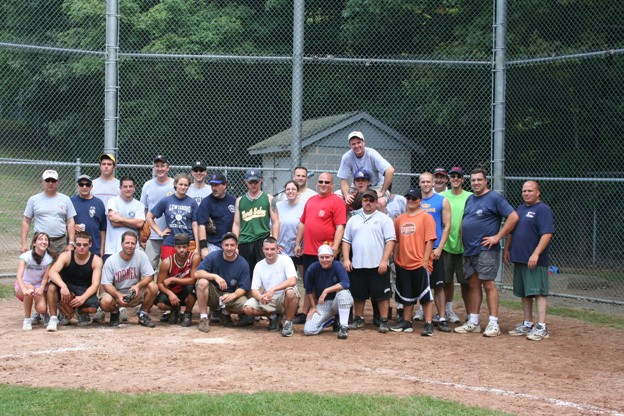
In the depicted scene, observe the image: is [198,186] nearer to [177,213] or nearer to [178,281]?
[177,213]

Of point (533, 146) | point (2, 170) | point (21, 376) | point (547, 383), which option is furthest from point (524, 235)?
point (2, 170)

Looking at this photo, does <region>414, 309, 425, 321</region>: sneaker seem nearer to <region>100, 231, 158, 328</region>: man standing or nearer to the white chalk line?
the white chalk line

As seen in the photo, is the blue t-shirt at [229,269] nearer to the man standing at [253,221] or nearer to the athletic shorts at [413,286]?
the man standing at [253,221]

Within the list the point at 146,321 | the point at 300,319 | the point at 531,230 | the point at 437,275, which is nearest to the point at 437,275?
the point at 437,275

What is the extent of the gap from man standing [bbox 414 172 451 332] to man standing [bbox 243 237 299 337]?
165cm

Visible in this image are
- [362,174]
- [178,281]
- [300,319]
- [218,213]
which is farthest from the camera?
[218,213]

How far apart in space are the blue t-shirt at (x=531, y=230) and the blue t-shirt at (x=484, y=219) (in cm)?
20

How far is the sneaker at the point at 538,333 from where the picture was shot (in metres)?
8.97

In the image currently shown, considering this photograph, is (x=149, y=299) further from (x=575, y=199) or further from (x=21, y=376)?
(x=575, y=199)

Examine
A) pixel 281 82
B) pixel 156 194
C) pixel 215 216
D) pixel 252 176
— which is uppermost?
pixel 281 82

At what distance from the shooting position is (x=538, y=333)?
9.01 m

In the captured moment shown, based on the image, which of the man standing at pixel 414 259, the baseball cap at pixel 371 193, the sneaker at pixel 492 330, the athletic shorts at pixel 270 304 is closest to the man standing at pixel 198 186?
the athletic shorts at pixel 270 304

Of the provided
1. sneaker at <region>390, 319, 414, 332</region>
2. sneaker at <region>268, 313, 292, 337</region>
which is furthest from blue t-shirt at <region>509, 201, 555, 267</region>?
sneaker at <region>268, 313, 292, 337</region>

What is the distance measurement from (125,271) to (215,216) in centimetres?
128
